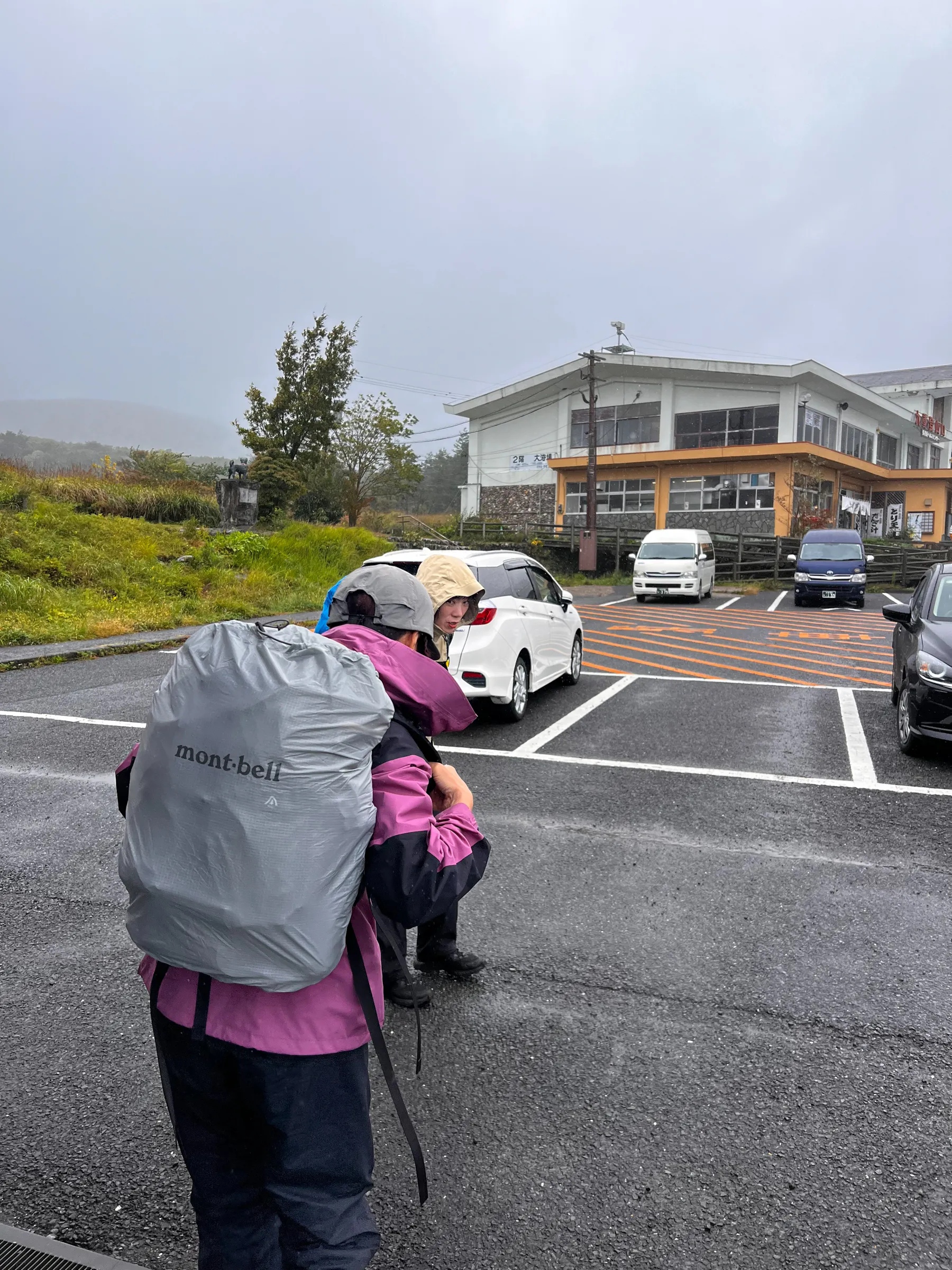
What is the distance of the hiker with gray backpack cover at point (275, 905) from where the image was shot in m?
1.56

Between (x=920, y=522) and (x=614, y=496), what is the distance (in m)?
17.5

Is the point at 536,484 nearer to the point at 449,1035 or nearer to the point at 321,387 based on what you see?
the point at 321,387

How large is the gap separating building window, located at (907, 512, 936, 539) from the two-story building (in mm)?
69

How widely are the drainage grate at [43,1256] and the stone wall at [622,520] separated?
40.0 meters

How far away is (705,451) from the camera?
38188 mm

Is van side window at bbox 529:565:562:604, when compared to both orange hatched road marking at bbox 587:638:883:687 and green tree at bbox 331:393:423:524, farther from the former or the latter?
green tree at bbox 331:393:423:524

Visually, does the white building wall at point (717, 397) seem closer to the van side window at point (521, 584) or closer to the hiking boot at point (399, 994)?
the van side window at point (521, 584)

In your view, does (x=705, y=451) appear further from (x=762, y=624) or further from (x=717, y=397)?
(x=762, y=624)

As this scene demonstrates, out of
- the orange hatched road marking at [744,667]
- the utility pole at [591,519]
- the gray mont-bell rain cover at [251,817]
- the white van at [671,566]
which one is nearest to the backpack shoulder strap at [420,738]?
the gray mont-bell rain cover at [251,817]

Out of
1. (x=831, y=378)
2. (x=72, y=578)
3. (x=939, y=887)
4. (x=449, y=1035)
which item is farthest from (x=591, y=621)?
(x=831, y=378)

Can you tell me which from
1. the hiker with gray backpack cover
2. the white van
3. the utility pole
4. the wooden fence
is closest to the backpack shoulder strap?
the hiker with gray backpack cover

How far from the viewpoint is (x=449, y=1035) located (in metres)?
3.11

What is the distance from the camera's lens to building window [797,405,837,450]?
38438 millimetres

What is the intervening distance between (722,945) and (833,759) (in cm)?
366
